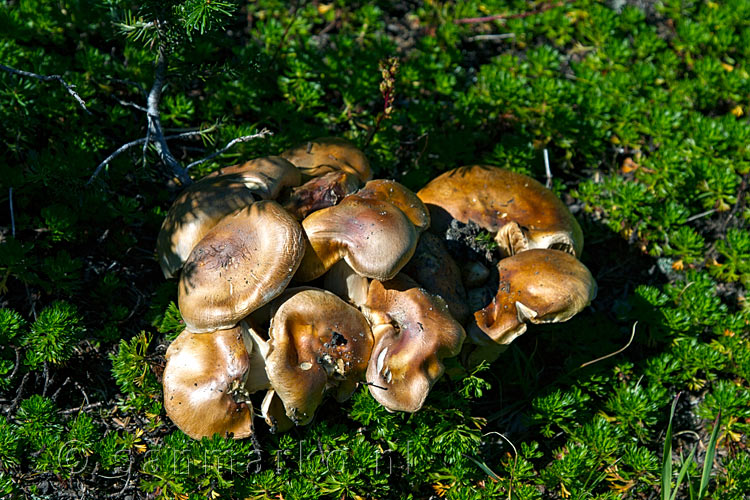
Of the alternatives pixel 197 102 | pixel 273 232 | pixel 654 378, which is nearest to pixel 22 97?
pixel 197 102

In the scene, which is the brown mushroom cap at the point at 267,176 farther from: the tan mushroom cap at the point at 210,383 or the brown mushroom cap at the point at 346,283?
the tan mushroom cap at the point at 210,383

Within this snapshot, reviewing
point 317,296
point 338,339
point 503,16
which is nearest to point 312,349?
point 338,339

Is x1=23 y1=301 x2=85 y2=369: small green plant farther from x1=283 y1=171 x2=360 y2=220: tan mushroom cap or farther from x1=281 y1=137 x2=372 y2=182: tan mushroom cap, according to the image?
x1=281 y1=137 x2=372 y2=182: tan mushroom cap

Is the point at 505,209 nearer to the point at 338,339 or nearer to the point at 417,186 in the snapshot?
the point at 417,186

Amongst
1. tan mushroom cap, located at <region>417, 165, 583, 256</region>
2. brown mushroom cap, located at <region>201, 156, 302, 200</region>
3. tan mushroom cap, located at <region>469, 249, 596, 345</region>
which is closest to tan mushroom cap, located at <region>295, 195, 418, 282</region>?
brown mushroom cap, located at <region>201, 156, 302, 200</region>

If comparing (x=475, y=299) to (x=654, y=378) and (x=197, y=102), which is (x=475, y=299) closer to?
(x=654, y=378)

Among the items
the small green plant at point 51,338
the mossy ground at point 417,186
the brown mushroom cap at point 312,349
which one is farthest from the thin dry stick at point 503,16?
the small green plant at point 51,338
